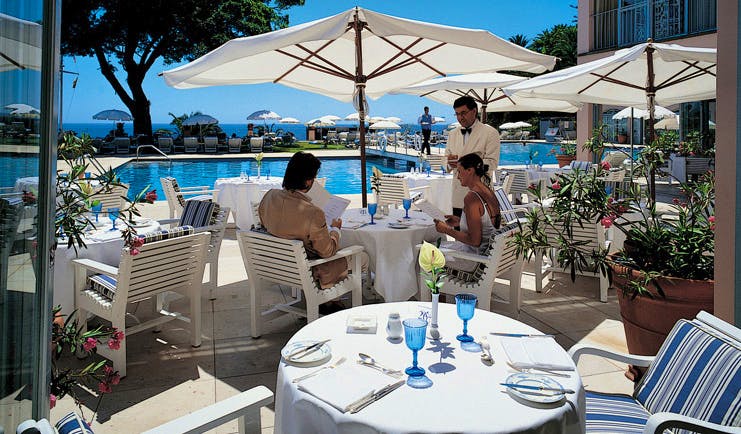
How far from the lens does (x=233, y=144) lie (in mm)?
25953

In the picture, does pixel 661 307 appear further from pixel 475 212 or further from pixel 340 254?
pixel 340 254

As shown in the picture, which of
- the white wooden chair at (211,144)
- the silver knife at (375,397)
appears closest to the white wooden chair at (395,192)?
the silver knife at (375,397)

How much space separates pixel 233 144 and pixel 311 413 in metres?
25.3

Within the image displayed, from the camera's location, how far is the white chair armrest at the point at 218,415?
5.51 ft

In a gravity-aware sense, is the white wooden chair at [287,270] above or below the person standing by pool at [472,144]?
below

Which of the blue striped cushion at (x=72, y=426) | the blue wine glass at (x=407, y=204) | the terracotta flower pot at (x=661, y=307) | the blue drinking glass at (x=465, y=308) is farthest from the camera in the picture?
the blue wine glass at (x=407, y=204)

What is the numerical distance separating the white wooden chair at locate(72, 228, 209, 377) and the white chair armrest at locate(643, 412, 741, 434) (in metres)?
2.85

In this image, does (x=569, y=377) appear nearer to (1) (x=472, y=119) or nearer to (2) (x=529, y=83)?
(1) (x=472, y=119)

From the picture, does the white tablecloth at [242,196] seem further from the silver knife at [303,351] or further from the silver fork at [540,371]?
the silver fork at [540,371]

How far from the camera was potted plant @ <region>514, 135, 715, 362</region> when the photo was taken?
298 centimetres

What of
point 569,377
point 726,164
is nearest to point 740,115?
point 726,164

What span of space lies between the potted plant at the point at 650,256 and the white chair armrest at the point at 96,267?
2.54 metres

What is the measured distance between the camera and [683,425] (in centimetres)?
157

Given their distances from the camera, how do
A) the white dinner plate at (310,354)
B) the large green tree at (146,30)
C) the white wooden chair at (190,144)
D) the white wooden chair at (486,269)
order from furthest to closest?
the large green tree at (146,30), the white wooden chair at (190,144), the white wooden chair at (486,269), the white dinner plate at (310,354)
